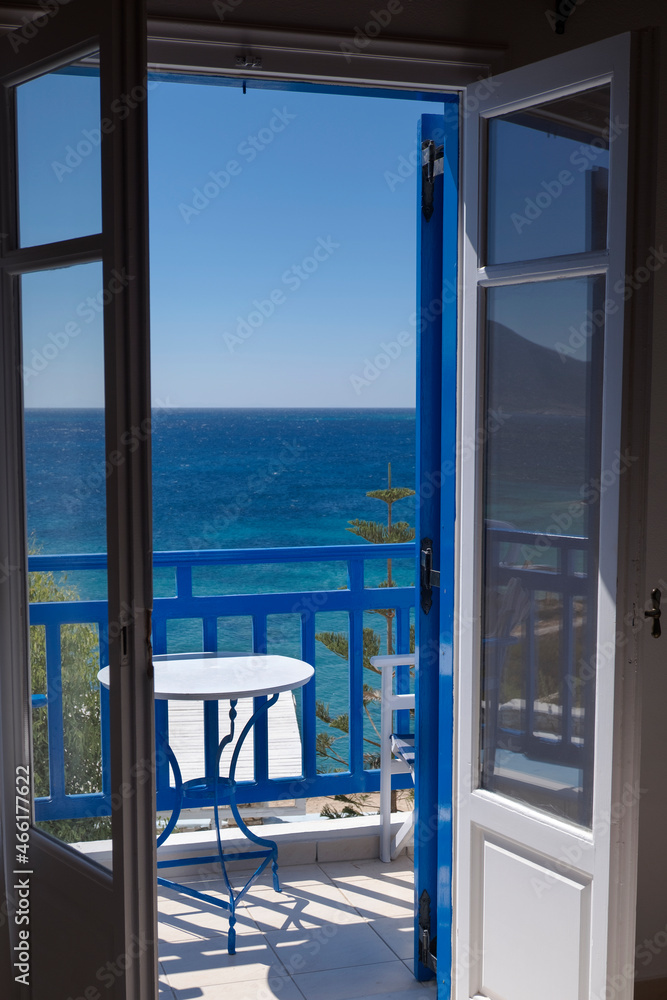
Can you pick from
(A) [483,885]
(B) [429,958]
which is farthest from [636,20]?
(B) [429,958]

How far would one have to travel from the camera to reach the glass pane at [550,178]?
2.03m

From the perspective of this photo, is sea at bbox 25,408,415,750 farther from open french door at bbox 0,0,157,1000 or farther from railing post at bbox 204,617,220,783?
open french door at bbox 0,0,157,1000

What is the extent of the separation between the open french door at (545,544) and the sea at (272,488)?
1877cm

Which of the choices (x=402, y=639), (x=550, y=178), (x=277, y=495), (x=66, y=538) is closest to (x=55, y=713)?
(x=66, y=538)

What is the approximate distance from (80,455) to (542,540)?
1.09m

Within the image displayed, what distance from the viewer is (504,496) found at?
7.48ft

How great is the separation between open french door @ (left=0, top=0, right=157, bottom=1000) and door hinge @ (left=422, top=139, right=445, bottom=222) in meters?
1.09

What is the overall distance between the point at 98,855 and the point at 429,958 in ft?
4.28

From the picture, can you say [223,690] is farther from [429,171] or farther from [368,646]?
[368,646]

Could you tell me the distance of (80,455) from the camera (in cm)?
189

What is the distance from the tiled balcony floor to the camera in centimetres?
274

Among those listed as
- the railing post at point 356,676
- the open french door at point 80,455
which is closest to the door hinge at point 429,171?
the open french door at point 80,455

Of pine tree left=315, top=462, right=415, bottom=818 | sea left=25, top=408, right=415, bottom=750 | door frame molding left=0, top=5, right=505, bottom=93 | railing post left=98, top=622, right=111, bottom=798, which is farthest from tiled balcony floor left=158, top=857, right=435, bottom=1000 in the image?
sea left=25, top=408, right=415, bottom=750

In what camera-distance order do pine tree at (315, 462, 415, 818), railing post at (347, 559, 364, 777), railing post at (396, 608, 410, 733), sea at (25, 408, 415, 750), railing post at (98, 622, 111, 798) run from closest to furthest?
railing post at (98, 622, 111, 798)
railing post at (347, 559, 364, 777)
railing post at (396, 608, 410, 733)
pine tree at (315, 462, 415, 818)
sea at (25, 408, 415, 750)
